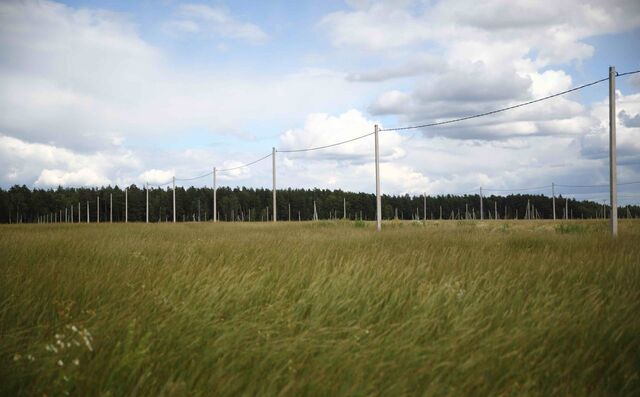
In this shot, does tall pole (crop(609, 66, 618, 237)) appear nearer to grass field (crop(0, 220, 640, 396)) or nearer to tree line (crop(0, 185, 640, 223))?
grass field (crop(0, 220, 640, 396))

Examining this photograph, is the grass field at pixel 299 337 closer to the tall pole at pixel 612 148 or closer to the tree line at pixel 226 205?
the tall pole at pixel 612 148

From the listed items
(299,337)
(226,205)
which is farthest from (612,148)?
(226,205)

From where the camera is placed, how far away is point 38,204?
4496 inches

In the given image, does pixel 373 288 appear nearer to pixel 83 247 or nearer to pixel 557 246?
pixel 83 247

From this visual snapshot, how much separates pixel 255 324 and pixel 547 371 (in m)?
2.34

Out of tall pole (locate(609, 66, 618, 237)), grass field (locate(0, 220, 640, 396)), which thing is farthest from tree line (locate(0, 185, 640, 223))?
grass field (locate(0, 220, 640, 396))

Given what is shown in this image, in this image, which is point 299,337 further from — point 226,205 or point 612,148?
point 226,205

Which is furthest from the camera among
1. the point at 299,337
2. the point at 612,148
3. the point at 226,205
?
the point at 226,205

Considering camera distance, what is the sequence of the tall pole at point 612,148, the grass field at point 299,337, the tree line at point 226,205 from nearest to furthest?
the grass field at point 299,337
the tall pole at point 612,148
the tree line at point 226,205

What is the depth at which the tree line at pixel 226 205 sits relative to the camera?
4532 inches

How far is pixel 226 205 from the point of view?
122 meters

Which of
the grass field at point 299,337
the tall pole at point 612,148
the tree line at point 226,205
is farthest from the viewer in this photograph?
the tree line at point 226,205

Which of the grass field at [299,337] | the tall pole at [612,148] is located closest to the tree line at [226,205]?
the tall pole at [612,148]

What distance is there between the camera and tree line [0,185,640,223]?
115125 mm
